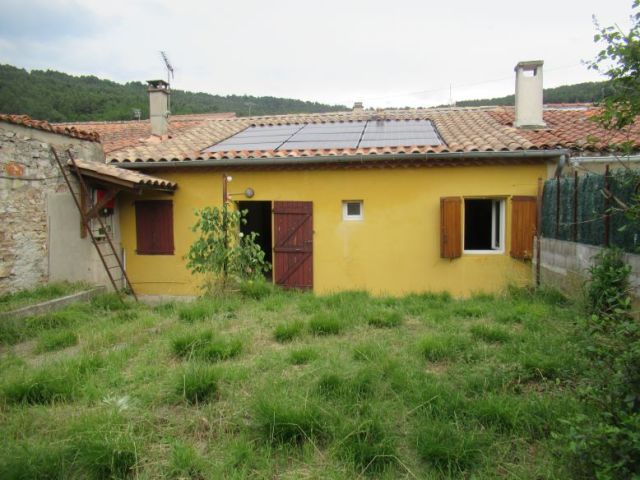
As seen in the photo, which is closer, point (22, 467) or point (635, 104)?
point (635, 104)

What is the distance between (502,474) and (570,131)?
8.57 metres

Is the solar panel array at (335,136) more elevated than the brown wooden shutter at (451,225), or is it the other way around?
the solar panel array at (335,136)

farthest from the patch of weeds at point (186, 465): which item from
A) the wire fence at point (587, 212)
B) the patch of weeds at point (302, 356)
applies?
the wire fence at point (587, 212)

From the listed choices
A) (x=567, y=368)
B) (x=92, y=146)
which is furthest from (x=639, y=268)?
(x=92, y=146)

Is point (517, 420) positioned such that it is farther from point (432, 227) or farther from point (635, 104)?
point (432, 227)

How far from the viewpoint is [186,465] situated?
2.51m

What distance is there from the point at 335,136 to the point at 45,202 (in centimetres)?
604

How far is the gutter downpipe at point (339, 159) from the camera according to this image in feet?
25.6

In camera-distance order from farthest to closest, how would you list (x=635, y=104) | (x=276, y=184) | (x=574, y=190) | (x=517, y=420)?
(x=276, y=184) → (x=574, y=190) → (x=517, y=420) → (x=635, y=104)

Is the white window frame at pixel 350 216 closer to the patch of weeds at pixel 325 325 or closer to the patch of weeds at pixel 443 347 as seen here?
the patch of weeds at pixel 325 325

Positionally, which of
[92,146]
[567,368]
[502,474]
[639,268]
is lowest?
[502,474]

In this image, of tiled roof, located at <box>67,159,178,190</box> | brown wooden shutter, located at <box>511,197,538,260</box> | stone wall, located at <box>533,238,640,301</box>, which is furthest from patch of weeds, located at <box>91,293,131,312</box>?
brown wooden shutter, located at <box>511,197,538,260</box>

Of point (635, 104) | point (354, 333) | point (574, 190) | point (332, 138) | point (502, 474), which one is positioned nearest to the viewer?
point (635, 104)

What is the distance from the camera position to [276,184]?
900cm
